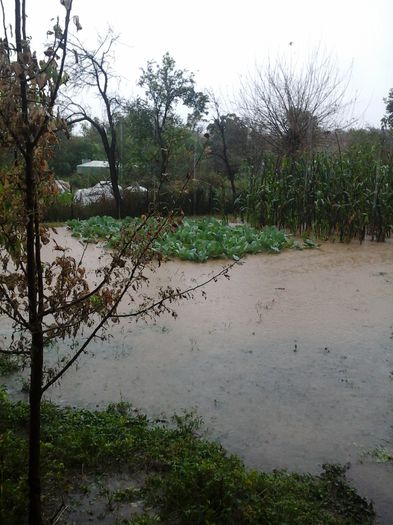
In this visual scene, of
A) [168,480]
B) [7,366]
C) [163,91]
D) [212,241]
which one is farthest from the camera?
[163,91]

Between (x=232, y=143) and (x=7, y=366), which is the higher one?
(x=232, y=143)

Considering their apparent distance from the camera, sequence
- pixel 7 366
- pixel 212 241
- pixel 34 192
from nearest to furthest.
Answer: pixel 34 192 < pixel 7 366 < pixel 212 241

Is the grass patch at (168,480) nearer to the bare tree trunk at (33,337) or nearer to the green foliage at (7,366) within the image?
the bare tree trunk at (33,337)

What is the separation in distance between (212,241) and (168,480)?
5.13m

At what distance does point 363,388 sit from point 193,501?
1449 mm

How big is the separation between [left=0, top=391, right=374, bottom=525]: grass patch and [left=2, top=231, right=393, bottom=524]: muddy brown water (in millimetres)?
163

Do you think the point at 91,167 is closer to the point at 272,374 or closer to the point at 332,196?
the point at 332,196

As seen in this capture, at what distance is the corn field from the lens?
24.3ft

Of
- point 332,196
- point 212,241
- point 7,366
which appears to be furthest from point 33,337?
point 332,196

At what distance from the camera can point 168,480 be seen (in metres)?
1.87

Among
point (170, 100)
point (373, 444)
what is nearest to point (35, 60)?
point (373, 444)

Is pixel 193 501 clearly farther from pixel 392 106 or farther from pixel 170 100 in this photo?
pixel 392 106

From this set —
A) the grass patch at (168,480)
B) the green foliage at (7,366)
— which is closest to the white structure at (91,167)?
the green foliage at (7,366)

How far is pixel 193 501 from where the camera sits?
1761 mm
